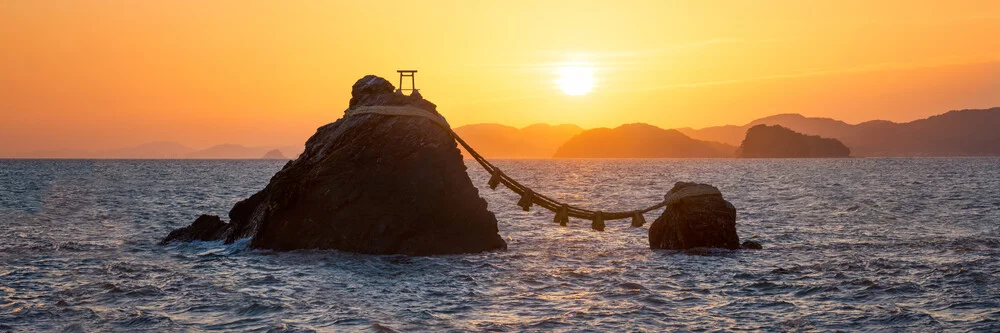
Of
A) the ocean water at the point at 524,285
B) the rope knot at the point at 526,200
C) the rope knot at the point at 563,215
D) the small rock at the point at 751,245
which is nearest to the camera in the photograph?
the ocean water at the point at 524,285

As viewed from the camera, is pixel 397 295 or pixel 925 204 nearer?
pixel 397 295

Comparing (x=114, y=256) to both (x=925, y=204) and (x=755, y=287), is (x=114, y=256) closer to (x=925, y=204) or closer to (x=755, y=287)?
(x=755, y=287)

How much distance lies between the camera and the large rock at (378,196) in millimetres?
22016

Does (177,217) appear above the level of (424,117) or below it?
below

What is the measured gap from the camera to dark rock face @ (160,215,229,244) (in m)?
26.0

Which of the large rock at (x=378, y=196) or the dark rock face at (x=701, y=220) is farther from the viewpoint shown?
the dark rock face at (x=701, y=220)

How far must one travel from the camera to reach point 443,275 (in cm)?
1889

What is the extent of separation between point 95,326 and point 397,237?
367 inches

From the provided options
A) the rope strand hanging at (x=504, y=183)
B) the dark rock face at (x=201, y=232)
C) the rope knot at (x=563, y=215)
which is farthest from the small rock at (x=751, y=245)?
the dark rock face at (x=201, y=232)

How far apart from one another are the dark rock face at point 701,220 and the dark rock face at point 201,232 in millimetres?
14203

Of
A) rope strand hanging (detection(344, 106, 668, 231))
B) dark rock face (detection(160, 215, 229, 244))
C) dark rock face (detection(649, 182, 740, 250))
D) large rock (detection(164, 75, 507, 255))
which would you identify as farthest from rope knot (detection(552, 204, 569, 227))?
→ dark rock face (detection(160, 215, 229, 244))

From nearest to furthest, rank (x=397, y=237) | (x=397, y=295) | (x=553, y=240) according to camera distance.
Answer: (x=397, y=295) < (x=397, y=237) < (x=553, y=240)

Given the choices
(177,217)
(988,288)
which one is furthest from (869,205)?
(177,217)

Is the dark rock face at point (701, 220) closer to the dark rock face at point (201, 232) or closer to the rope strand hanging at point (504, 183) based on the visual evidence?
the rope strand hanging at point (504, 183)
